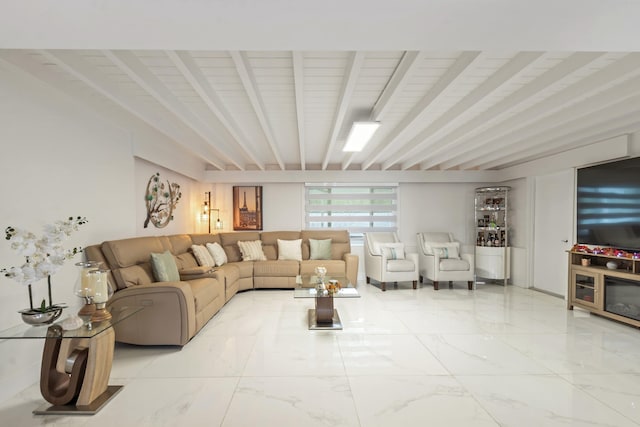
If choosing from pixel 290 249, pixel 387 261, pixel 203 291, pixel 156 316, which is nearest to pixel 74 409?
pixel 156 316

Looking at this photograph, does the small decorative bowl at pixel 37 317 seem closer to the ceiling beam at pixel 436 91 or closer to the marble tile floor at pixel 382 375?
the marble tile floor at pixel 382 375

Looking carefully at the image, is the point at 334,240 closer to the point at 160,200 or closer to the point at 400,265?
the point at 400,265

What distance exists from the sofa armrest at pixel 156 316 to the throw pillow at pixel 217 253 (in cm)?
221

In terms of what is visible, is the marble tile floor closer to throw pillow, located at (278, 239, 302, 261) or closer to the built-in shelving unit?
the built-in shelving unit

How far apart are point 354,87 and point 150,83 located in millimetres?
1583

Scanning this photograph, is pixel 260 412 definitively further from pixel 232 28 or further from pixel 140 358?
pixel 232 28

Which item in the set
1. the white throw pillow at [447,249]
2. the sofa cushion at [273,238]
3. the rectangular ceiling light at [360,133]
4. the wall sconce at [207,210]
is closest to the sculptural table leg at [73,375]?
the rectangular ceiling light at [360,133]

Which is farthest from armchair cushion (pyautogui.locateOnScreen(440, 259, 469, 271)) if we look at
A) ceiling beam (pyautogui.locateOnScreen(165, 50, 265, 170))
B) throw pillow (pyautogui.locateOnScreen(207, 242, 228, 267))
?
ceiling beam (pyautogui.locateOnScreen(165, 50, 265, 170))

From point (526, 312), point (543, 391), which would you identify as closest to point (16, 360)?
point (543, 391)

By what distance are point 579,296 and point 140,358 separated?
504 cm

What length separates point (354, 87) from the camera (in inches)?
109

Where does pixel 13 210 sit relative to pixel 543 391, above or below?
A: above

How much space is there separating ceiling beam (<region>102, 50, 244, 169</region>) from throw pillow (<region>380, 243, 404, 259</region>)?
360 cm

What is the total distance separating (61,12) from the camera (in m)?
1.43
